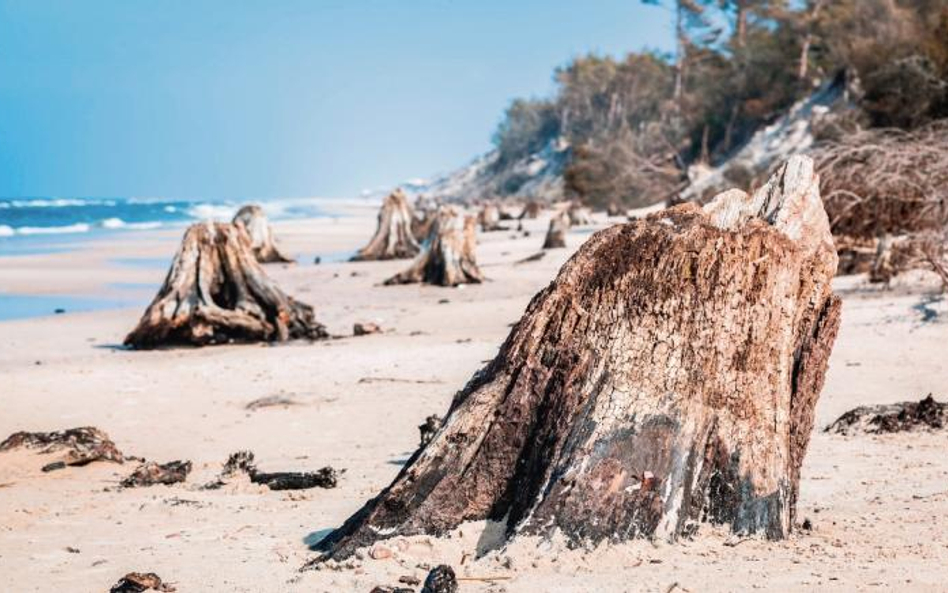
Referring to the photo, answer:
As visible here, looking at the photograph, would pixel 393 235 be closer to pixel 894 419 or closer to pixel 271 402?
pixel 271 402

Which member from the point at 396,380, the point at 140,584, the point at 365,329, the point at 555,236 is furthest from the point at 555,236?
the point at 140,584

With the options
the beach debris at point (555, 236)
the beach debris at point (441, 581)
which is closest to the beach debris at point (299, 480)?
the beach debris at point (441, 581)

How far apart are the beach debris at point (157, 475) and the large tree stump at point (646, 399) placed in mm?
2156

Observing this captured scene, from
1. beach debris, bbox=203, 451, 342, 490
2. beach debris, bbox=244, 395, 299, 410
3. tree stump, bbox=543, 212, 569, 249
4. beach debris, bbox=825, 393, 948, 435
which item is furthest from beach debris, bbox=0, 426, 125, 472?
tree stump, bbox=543, 212, 569, 249

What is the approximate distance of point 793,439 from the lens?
13.8 feet

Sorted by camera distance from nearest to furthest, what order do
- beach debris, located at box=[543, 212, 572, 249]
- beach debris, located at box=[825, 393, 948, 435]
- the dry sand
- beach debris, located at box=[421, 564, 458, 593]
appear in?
beach debris, located at box=[421, 564, 458, 593] < the dry sand < beach debris, located at box=[825, 393, 948, 435] < beach debris, located at box=[543, 212, 572, 249]

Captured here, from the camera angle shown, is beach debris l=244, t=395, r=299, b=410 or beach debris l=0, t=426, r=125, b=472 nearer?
beach debris l=0, t=426, r=125, b=472

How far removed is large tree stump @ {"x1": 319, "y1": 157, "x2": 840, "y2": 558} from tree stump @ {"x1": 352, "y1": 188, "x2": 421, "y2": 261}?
23367 mm

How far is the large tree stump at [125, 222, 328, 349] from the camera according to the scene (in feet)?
43.1

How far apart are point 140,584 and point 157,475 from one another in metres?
2.39

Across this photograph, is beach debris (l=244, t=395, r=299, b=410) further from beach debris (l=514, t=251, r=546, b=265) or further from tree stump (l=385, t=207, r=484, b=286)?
beach debris (l=514, t=251, r=546, b=265)

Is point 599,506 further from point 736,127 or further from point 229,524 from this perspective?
point 736,127

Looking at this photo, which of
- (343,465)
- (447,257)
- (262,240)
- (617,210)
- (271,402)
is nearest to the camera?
(343,465)

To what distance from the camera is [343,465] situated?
21.4 ft
